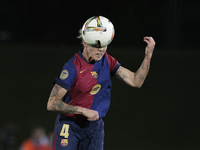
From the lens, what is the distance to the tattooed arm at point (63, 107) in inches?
116

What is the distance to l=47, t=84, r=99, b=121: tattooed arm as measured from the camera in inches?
116

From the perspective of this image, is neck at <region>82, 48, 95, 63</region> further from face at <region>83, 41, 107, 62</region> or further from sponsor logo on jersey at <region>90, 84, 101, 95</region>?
sponsor logo on jersey at <region>90, 84, 101, 95</region>

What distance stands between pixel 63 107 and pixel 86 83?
0.30 metres

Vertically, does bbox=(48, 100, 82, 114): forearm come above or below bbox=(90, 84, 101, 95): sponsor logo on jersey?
below

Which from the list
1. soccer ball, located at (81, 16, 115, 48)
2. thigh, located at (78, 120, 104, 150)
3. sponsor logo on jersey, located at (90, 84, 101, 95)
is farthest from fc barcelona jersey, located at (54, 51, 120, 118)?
soccer ball, located at (81, 16, 115, 48)

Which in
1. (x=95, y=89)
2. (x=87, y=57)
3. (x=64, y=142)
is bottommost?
(x=64, y=142)

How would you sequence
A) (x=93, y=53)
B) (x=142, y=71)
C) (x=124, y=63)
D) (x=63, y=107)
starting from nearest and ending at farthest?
(x=63, y=107), (x=93, y=53), (x=142, y=71), (x=124, y=63)

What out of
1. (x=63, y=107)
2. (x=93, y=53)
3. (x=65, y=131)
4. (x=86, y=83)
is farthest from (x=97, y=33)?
(x=65, y=131)

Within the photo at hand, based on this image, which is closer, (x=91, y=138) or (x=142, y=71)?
(x=91, y=138)

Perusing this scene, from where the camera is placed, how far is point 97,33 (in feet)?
10.1

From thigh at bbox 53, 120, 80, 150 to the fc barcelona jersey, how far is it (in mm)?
191

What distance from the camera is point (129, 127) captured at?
6.11 metres

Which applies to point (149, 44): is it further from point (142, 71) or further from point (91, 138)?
point (91, 138)

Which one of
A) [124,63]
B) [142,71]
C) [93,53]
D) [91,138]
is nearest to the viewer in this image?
[93,53]
